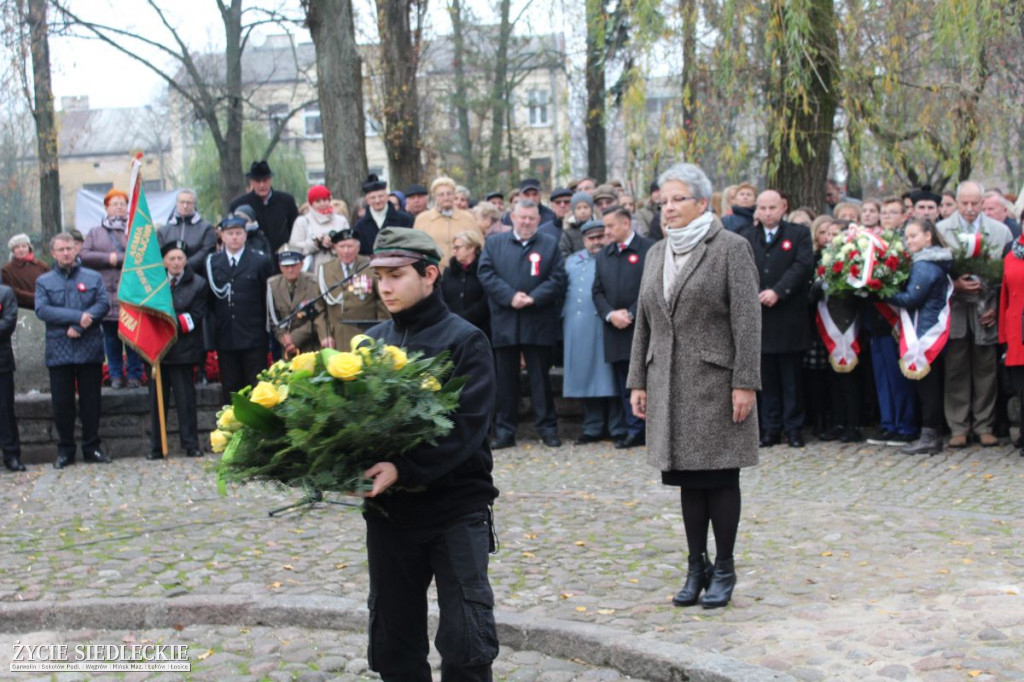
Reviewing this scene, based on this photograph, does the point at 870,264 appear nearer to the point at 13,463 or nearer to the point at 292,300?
the point at 292,300

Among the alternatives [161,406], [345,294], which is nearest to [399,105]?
[345,294]

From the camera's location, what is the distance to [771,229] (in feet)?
Answer: 39.3

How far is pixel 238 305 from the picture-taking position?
13.0 m

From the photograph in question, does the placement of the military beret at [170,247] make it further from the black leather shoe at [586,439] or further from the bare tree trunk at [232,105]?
the bare tree trunk at [232,105]

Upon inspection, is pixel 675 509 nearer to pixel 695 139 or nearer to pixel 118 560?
pixel 118 560

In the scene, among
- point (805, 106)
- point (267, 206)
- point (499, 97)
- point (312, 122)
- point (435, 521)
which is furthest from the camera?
point (312, 122)

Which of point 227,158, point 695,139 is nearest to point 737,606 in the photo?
point 695,139

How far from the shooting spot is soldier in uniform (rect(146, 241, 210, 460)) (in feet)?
42.5

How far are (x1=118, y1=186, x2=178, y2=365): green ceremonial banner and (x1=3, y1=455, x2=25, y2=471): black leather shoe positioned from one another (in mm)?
1596

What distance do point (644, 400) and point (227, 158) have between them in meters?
26.9

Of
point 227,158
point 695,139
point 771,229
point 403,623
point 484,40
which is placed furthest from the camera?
point 484,40

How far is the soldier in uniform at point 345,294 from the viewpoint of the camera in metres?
12.4

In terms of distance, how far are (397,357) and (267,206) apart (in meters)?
10.7

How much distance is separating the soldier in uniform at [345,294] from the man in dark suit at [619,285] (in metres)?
2.16
